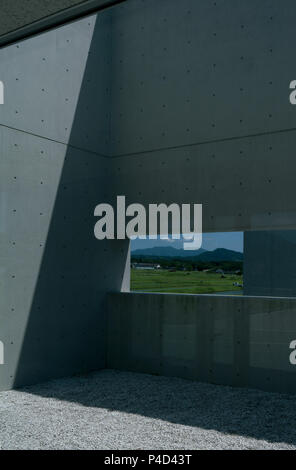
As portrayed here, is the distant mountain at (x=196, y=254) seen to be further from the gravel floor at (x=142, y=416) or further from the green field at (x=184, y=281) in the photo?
the gravel floor at (x=142, y=416)

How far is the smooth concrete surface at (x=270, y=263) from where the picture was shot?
410 centimetres

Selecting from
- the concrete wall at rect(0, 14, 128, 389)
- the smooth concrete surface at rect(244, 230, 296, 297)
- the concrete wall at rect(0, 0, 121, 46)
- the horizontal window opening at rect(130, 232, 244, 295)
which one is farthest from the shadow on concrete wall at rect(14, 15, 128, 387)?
the concrete wall at rect(0, 0, 121, 46)

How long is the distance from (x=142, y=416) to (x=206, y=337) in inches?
49.3

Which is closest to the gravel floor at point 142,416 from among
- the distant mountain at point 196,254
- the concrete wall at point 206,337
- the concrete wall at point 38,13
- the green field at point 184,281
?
the concrete wall at point 206,337

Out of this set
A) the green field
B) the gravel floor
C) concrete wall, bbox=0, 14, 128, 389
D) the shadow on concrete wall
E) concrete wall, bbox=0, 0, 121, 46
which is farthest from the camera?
the shadow on concrete wall

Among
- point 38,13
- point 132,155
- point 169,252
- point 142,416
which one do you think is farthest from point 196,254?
point 38,13

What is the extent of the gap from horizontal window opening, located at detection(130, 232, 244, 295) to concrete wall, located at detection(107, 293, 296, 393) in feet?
0.36

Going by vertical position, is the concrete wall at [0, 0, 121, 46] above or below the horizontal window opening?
above

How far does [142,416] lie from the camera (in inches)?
132

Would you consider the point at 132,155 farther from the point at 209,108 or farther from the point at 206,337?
the point at 206,337

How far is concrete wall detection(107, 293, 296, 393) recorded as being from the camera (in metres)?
4.08

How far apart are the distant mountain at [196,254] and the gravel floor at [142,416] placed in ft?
3.75

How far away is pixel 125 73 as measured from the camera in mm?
4996

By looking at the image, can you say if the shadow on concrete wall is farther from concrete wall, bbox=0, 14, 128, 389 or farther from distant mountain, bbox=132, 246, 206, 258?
distant mountain, bbox=132, 246, 206, 258
